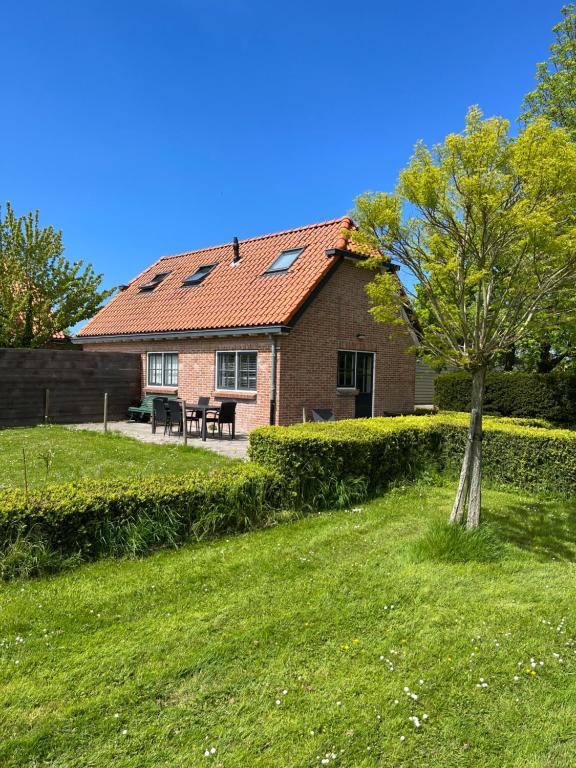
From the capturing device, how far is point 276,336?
1368 centimetres

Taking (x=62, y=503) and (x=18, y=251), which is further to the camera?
(x=18, y=251)

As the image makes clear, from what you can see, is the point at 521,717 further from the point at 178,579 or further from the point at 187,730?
the point at 178,579

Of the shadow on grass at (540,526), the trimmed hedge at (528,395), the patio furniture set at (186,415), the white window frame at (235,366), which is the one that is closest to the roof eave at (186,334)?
the white window frame at (235,366)

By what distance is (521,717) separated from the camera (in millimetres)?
2910

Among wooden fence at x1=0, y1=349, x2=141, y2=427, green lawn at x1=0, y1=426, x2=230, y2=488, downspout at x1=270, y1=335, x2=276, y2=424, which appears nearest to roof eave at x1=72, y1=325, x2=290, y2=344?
downspout at x1=270, y1=335, x2=276, y2=424

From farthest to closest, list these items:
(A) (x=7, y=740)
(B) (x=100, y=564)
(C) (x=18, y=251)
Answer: (C) (x=18, y=251) < (B) (x=100, y=564) < (A) (x=7, y=740)

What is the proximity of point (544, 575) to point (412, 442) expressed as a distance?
372 centimetres

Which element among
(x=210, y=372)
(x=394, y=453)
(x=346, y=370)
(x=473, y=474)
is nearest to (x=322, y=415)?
(x=346, y=370)

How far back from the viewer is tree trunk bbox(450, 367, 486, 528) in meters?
5.71

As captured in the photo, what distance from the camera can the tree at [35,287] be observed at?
2138 cm

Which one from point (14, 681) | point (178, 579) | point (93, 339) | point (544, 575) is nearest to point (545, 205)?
point (544, 575)

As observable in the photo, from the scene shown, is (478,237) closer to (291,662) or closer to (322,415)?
(291,662)

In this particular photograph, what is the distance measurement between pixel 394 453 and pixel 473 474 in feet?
7.83

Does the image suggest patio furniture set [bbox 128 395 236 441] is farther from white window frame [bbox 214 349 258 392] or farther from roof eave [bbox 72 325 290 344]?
roof eave [bbox 72 325 290 344]
